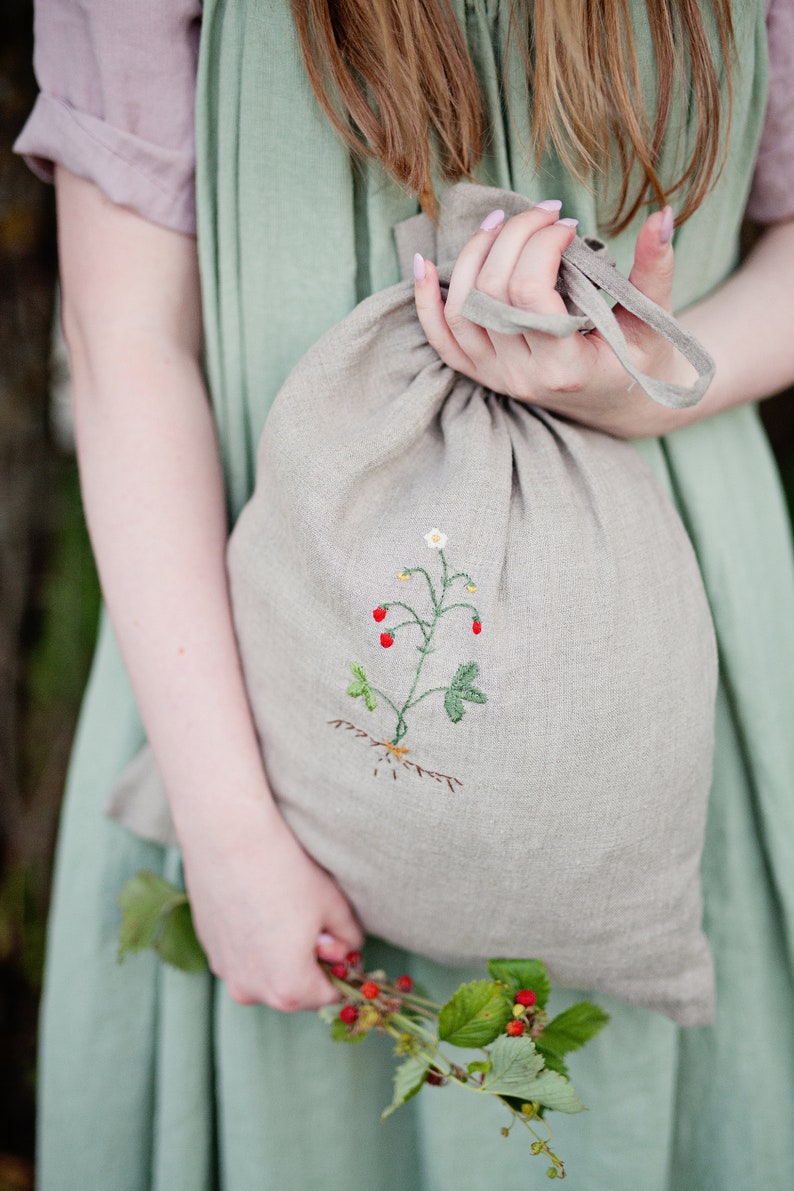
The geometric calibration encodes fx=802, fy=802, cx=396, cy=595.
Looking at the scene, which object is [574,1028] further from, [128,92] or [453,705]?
[128,92]

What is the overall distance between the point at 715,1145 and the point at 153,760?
0.68 metres

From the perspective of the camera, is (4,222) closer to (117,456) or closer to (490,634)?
(117,456)

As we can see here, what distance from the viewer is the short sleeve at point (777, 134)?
727 millimetres

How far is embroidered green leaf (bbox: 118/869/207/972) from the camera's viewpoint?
2.52 feet

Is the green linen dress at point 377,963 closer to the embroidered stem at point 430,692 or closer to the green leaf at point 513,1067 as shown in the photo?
the green leaf at point 513,1067

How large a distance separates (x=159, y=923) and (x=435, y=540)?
19.0 inches

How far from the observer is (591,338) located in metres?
0.63

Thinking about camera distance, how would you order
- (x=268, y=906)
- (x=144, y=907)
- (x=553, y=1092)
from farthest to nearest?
(x=144, y=907) → (x=268, y=906) → (x=553, y=1092)

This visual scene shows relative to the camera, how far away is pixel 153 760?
805 millimetres

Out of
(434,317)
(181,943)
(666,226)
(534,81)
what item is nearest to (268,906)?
(181,943)

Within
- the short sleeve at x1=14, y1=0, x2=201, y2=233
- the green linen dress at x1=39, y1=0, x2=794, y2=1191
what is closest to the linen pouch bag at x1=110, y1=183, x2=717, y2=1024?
the green linen dress at x1=39, y1=0, x2=794, y2=1191

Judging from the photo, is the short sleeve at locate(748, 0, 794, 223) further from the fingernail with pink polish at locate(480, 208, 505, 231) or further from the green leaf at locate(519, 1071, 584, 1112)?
the green leaf at locate(519, 1071, 584, 1112)

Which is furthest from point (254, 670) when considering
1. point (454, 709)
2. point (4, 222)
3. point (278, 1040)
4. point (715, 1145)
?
point (4, 222)

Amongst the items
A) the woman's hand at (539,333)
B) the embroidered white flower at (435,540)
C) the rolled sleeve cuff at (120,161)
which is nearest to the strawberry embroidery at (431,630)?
the embroidered white flower at (435,540)
